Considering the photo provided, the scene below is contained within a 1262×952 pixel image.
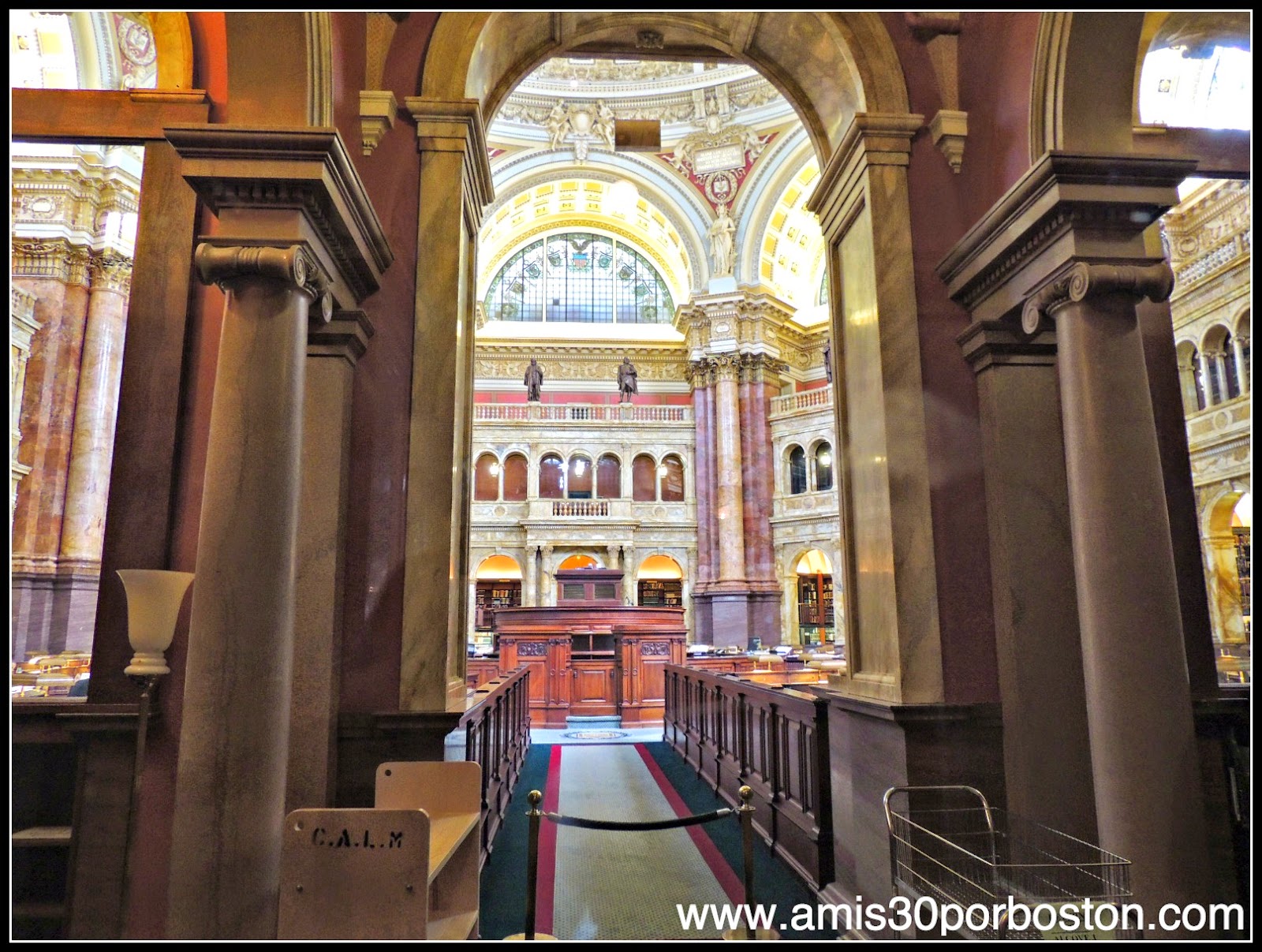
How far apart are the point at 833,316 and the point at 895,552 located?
1766mm

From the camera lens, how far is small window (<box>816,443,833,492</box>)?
2230cm

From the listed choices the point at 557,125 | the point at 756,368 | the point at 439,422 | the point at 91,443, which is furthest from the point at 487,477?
the point at 439,422

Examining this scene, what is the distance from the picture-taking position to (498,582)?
25.7 meters

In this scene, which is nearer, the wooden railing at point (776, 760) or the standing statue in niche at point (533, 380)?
the wooden railing at point (776, 760)

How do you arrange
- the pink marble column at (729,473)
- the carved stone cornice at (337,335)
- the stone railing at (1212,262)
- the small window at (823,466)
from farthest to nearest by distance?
1. the small window at (823,466)
2. the pink marble column at (729,473)
3. the stone railing at (1212,262)
4. the carved stone cornice at (337,335)

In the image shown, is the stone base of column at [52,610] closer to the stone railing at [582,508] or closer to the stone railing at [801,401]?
the stone railing at [582,508]

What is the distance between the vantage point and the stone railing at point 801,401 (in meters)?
22.5

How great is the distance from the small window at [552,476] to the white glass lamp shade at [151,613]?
70.5 feet

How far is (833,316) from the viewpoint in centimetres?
543

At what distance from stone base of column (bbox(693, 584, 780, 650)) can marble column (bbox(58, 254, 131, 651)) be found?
13623 millimetres

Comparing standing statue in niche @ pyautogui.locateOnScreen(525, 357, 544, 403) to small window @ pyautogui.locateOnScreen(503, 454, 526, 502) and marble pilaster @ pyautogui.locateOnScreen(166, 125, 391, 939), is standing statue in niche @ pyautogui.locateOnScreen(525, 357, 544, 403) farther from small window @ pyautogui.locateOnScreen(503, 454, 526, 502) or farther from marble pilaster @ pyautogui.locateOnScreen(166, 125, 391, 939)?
marble pilaster @ pyautogui.locateOnScreen(166, 125, 391, 939)

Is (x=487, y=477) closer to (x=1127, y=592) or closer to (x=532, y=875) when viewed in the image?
(x=1127, y=592)

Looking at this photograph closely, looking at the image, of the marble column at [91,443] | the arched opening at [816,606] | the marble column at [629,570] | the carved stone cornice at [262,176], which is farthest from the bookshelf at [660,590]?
the carved stone cornice at [262,176]

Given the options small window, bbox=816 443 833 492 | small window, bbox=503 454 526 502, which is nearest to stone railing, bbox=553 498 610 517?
small window, bbox=503 454 526 502
